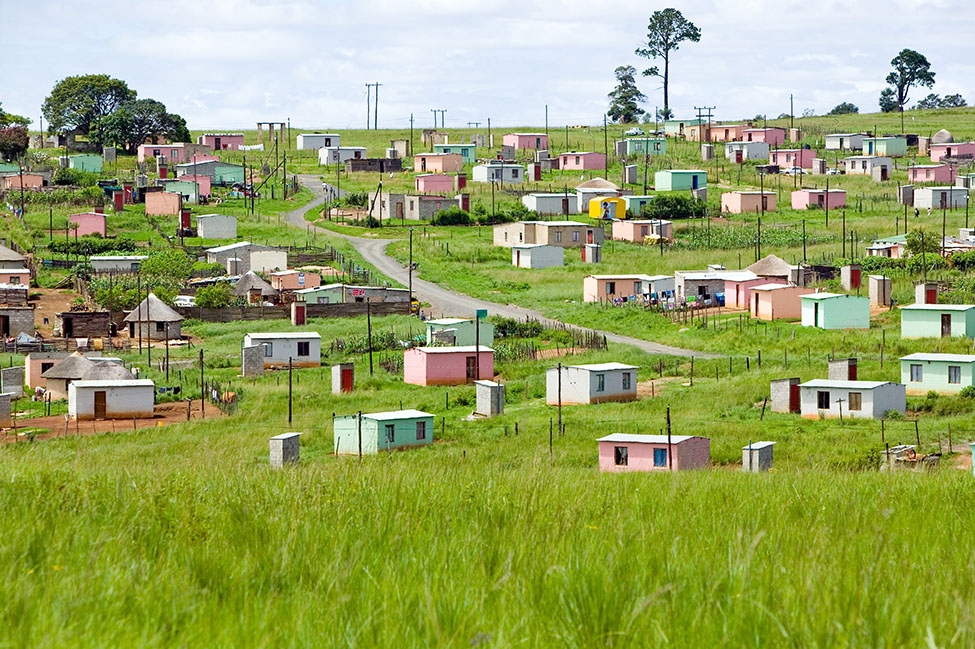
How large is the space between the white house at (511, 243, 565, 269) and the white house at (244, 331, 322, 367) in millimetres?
23991

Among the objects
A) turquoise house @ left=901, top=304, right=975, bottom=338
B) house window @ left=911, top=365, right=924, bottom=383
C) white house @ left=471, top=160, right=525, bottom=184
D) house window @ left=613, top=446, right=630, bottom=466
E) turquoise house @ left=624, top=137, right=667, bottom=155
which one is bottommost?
house window @ left=613, top=446, right=630, bottom=466

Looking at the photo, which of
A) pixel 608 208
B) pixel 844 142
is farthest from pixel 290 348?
pixel 844 142

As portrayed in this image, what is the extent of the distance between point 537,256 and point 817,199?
81.9 feet

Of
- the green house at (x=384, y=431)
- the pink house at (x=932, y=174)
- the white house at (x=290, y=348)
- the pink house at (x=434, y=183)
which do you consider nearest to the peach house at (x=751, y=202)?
the pink house at (x=932, y=174)

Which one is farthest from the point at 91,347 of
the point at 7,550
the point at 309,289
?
the point at 7,550

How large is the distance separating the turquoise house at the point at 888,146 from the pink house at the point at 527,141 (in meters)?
27.9

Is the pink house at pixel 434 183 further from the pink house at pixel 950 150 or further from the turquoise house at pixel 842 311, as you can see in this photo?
the turquoise house at pixel 842 311

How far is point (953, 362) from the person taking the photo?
37750 millimetres

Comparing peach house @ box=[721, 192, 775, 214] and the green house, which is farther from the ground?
peach house @ box=[721, 192, 775, 214]

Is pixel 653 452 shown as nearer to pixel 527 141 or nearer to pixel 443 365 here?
pixel 443 365

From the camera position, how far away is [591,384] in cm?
3978

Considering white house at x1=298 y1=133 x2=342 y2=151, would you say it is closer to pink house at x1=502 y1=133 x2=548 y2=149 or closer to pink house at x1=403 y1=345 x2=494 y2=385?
pink house at x1=502 y1=133 x2=548 y2=149

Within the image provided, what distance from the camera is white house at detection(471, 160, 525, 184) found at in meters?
93.6

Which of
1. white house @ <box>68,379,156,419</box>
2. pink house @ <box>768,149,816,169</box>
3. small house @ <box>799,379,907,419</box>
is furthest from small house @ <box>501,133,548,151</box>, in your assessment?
small house @ <box>799,379,907,419</box>
